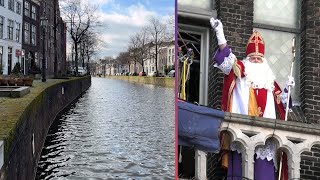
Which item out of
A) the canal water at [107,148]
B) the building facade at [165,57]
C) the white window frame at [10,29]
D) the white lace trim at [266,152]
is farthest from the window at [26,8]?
the white lace trim at [266,152]

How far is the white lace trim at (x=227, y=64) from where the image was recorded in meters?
3.88

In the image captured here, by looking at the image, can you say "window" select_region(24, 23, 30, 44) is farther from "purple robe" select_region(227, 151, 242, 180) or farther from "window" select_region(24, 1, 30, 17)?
"purple robe" select_region(227, 151, 242, 180)

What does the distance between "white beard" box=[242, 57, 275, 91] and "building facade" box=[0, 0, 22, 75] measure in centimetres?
1255

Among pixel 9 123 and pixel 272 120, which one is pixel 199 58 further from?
pixel 9 123

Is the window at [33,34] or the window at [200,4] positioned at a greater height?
the window at [33,34]

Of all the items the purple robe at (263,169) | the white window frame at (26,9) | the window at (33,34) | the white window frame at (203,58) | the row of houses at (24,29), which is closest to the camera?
the purple robe at (263,169)

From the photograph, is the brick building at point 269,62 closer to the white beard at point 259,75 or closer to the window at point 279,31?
the window at point 279,31

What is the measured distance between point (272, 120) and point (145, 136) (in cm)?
1069

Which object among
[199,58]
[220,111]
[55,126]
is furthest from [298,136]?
[55,126]

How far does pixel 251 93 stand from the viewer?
159 inches

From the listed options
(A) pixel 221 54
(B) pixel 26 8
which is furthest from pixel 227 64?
(B) pixel 26 8

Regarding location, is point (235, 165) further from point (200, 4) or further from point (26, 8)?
point (26, 8)

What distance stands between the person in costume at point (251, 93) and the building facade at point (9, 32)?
12.5m

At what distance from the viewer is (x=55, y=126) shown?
14.7 m
